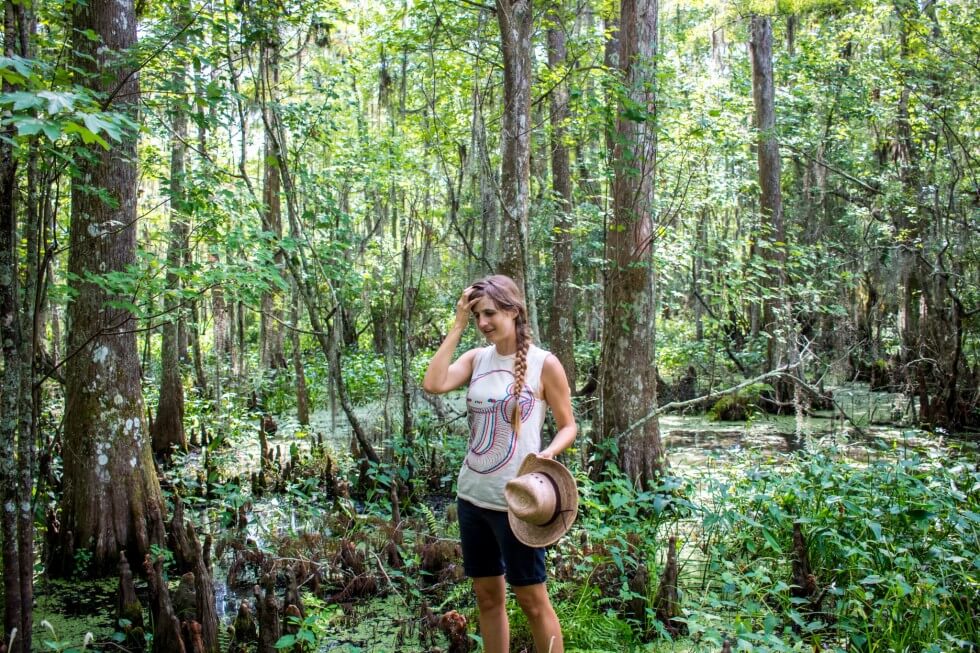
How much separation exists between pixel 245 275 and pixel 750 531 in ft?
12.3

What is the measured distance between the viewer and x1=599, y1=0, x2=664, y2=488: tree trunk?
6.03 metres

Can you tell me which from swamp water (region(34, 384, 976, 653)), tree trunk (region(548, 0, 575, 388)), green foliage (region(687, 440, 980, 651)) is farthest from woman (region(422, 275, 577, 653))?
tree trunk (region(548, 0, 575, 388))

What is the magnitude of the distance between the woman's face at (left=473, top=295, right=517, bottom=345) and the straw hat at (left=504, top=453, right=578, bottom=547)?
1.57ft

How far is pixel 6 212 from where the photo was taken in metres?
2.77

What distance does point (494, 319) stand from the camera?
2.76 metres

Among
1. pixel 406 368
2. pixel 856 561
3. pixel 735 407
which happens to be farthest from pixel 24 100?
pixel 735 407

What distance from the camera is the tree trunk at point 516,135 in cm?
562

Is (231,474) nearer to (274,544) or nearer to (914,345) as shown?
(274,544)

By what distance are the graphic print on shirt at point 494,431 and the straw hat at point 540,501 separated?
0.10m

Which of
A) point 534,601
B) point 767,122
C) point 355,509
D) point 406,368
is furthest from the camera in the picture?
point 767,122

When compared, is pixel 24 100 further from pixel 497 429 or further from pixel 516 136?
pixel 516 136

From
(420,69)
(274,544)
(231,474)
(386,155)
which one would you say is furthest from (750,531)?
(386,155)

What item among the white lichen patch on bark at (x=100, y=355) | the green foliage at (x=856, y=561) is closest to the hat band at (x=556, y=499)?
the green foliage at (x=856, y=561)

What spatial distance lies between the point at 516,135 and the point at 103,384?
3.47m
